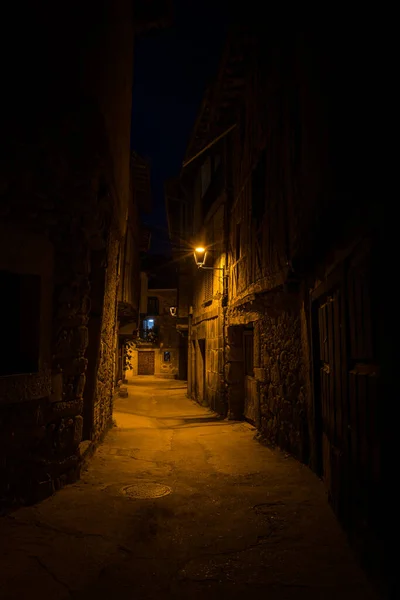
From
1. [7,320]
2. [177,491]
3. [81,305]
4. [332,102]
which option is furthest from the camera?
[81,305]

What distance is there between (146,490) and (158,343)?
28591 mm

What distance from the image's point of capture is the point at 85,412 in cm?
599

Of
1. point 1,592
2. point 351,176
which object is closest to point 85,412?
point 1,592

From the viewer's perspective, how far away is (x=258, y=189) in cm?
818

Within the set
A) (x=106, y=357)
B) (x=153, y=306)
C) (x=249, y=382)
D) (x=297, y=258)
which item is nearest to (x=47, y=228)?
(x=297, y=258)

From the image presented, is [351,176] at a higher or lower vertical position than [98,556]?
higher

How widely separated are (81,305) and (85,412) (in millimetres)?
1774

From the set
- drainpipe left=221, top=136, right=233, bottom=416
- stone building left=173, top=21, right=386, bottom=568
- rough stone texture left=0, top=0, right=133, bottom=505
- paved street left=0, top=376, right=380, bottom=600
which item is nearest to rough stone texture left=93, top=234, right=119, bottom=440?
paved street left=0, top=376, right=380, bottom=600

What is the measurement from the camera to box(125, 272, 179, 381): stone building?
3281 centimetres

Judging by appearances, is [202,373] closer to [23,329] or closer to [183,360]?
[23,329]

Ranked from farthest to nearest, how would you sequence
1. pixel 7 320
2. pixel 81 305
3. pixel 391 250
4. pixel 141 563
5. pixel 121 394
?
1. pixel 121 394
2. pixel 81 305
3. pixel 7 320
4. pixel 141 563
5. pixel 391 250

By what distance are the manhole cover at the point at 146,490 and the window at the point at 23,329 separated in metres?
1.72

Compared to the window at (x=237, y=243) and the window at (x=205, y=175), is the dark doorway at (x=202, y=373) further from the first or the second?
the window at (x=205, y=175)

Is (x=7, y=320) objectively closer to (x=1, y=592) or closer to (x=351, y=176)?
(x=1, y=592)
